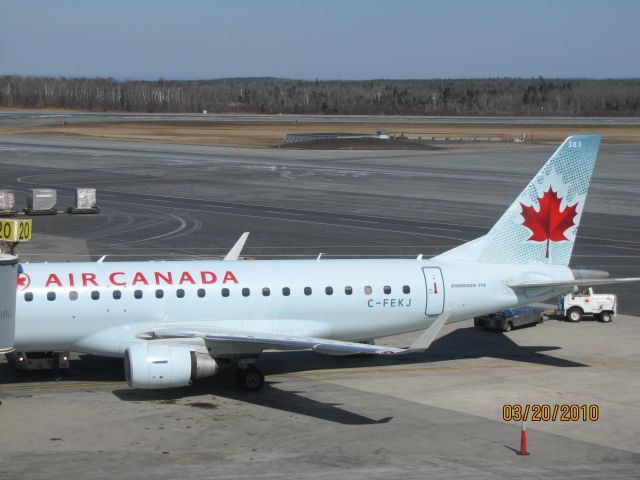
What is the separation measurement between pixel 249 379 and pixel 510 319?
14.0 meters

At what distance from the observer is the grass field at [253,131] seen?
158m

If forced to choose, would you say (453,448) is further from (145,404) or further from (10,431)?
(10,431)

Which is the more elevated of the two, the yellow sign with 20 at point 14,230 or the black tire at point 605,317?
the yellow sign with 20 at point 14,230

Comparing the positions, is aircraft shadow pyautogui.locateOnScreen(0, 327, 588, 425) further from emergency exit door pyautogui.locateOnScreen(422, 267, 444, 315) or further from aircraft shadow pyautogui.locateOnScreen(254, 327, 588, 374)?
emergency exit door pyautogui.locateOnScreen(422, 267, 444, 315)

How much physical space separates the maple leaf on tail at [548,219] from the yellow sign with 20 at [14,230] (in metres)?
18.4

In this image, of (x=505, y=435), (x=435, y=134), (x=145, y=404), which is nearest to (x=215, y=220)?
(x=145, y=404)

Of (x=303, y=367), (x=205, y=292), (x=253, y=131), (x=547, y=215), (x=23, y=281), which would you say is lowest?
(x=303, y=367)

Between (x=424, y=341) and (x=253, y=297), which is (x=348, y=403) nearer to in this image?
(x=424, y=341)

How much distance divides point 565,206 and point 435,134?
14080cm

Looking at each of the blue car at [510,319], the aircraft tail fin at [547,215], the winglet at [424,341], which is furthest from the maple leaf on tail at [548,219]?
the winglet at [424,341]

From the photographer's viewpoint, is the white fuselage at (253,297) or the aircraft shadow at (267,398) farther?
the white fuselage at (253,297)

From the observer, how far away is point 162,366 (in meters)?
28.9

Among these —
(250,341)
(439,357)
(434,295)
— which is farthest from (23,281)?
(439,357)

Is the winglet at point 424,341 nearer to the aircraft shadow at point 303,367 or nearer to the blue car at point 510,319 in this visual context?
the aircraft shadow at point 303,367
